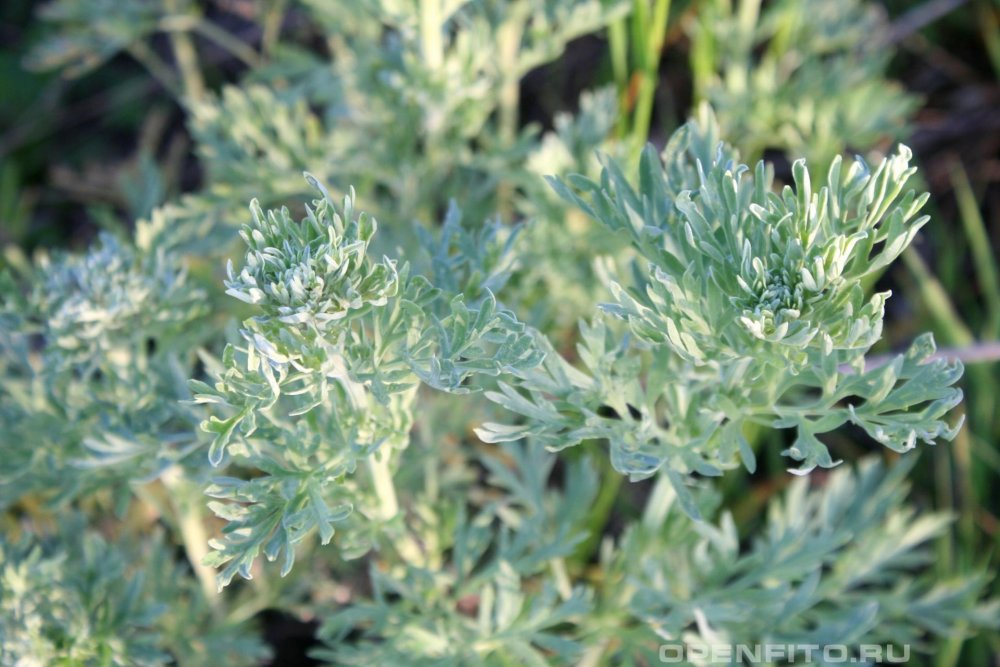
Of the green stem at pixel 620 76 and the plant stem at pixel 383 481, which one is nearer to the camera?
the plant stem at pixel 383 481

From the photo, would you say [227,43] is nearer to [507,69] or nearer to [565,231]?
[507,69]

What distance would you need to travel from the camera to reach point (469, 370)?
3.92ft

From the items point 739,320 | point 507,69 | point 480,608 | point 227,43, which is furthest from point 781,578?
point 227,43

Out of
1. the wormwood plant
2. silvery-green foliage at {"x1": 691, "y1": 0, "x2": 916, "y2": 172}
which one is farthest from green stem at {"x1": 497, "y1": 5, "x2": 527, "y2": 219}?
silvery-green foliage at {"x1": 691, "y1": 0, "x2": 916, "y2": 172}

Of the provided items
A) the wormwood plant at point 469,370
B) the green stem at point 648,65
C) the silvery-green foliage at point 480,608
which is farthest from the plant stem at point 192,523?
the green stem at point 648,65

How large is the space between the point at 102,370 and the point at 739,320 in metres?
1.06

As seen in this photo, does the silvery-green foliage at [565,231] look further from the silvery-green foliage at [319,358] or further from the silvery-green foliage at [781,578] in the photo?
the silvery-green foliage at [319,358]

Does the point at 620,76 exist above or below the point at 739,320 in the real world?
below

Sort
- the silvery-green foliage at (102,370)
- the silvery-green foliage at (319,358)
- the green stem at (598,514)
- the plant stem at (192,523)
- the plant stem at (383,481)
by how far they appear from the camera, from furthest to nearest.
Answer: the green stem at (598,514) → the plant stem at (192,523) → the silvery-green foliage at (102,370) → the plant stem at (383,481) → the silvery-green foliage at (319,358)

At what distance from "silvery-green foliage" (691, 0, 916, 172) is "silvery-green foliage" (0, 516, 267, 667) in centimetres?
154

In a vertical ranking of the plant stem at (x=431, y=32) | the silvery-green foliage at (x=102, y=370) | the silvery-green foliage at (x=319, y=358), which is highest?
the plant stem at (x=431, y=32)

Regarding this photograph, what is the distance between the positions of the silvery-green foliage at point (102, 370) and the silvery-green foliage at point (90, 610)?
123 mm

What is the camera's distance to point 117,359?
1647mm

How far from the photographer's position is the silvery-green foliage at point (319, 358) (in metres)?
1.14
